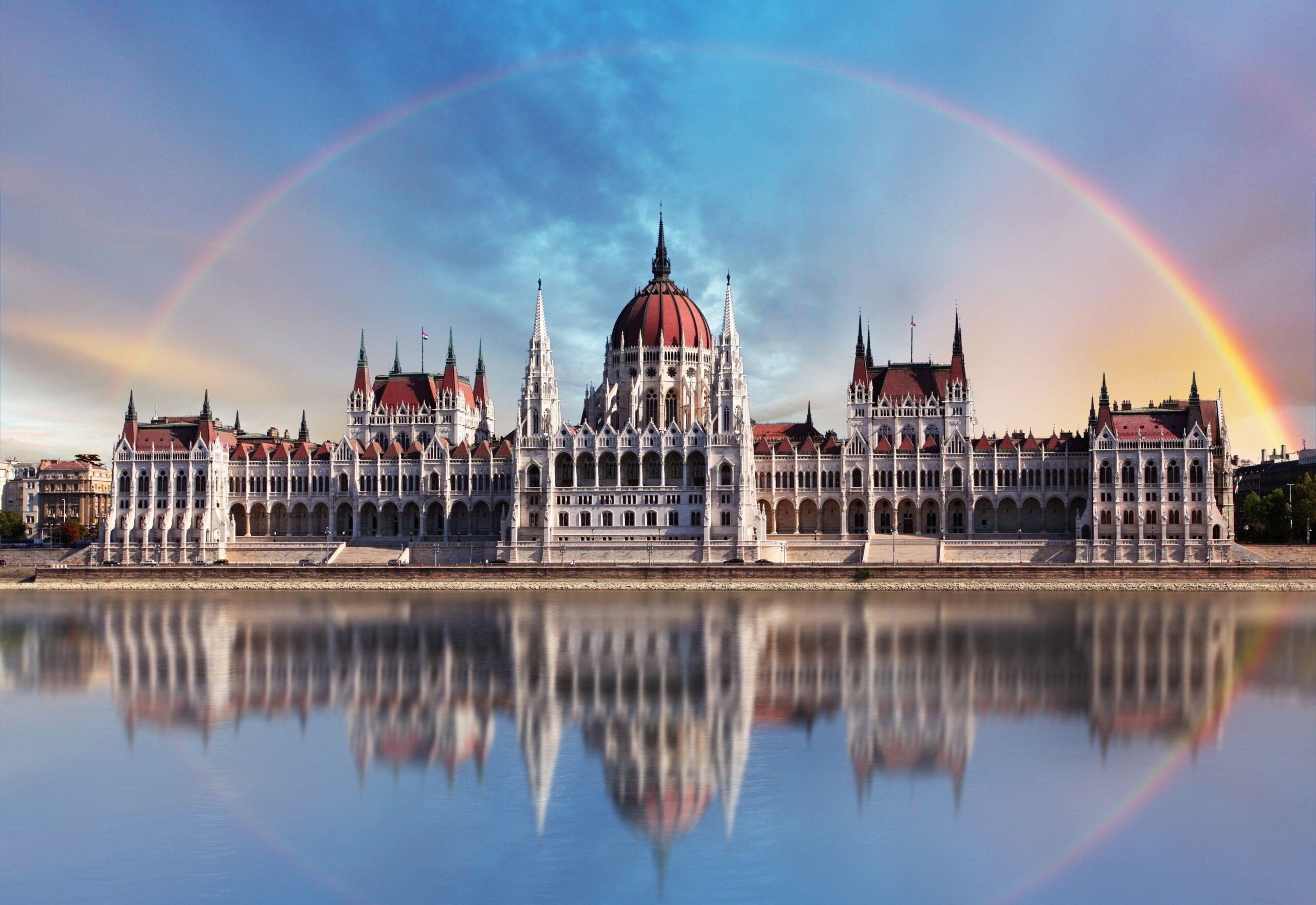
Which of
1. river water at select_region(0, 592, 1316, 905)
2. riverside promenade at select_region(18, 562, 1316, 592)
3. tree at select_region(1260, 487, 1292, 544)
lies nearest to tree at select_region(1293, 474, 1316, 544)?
tree at select_region(1260, 487, 1292, 544)

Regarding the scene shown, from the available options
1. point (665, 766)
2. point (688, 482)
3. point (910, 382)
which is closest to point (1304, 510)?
point (910, 382)

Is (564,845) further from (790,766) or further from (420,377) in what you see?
(420,377)

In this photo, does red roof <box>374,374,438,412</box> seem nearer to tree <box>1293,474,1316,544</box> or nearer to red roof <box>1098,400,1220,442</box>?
red roof <box>1098,400,1220,442</box>

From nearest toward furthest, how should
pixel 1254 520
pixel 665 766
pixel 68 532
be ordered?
pixel 665 766
pixel 1254 520
pixel 68 532

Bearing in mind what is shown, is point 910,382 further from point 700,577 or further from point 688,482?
point 700,577

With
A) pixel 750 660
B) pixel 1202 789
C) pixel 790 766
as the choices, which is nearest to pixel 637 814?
pixel 790 766

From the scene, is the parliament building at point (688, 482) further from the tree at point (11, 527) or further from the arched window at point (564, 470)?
the tree at point (11, 527)
